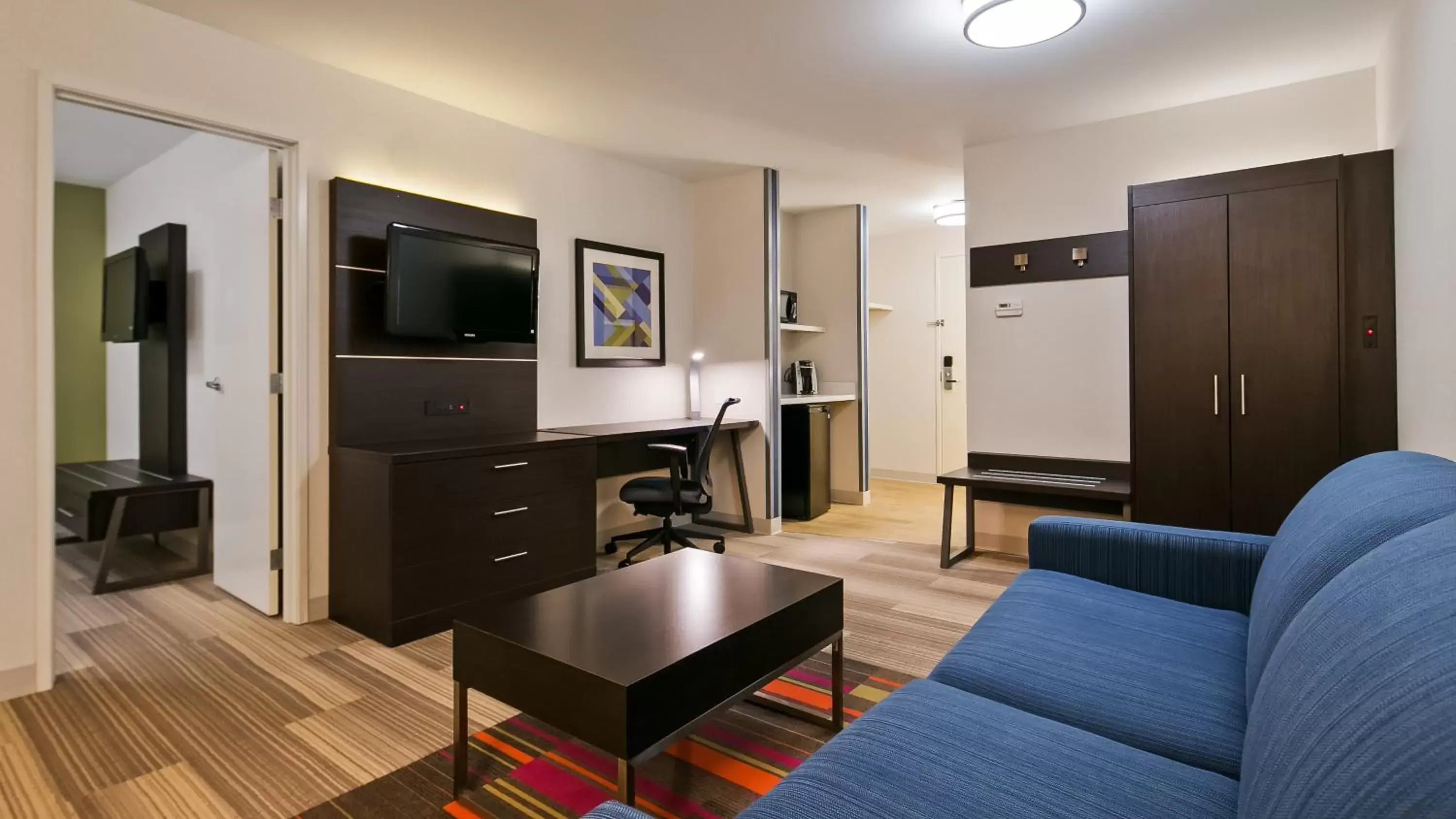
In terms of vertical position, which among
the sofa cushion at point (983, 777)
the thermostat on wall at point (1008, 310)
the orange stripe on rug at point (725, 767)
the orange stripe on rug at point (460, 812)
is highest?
the thermostat on wall at point (1008, 310)

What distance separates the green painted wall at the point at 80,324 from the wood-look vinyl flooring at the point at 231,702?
2.03 m

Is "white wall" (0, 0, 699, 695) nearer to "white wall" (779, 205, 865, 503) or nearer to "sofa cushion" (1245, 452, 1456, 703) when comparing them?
"white wall" (779, 205, 865, 503)

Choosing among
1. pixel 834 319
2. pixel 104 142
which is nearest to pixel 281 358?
pixel 104 142

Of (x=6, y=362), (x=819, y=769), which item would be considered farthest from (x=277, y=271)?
(x=819, y=769)

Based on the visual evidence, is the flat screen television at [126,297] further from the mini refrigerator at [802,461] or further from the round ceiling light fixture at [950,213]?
the round ceiling light fixture at [950,213]

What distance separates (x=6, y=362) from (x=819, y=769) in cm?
302

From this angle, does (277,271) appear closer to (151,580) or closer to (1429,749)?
(151,580)

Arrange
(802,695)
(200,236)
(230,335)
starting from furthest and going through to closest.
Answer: (200,236), (230,335), (802,695)

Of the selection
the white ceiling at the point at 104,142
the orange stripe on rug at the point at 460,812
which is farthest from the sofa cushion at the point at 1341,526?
the white ceiling at the point at 104,142

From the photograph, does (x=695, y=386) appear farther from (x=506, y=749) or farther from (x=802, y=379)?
(x=506, y=749)

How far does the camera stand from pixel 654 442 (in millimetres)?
4586

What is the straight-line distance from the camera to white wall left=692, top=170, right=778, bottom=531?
510 centimetres

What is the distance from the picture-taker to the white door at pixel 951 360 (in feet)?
22.8

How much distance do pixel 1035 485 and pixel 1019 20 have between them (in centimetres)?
224
